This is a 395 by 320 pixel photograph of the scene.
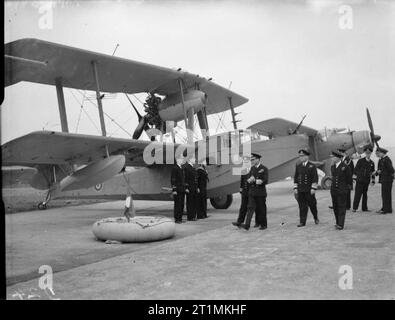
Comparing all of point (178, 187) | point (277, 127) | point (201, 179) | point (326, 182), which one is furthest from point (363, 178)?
point (326, 182)

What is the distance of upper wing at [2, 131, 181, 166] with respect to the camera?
718 centimetres

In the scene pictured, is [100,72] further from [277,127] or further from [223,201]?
[277,127]

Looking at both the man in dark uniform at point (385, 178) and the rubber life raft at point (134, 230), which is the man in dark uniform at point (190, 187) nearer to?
the rubber life raft at point (134, 230)

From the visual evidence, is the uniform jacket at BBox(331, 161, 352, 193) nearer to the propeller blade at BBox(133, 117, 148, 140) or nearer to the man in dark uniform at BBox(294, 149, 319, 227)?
the man in dark uniform at BBox(294, 149, 319, 227)

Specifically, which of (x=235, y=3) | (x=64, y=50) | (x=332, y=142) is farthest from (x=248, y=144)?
(x=332, y=142)

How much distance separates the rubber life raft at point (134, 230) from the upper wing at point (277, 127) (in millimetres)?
12421

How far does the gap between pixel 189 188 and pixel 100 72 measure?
12.5 feet

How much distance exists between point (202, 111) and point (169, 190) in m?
3.24

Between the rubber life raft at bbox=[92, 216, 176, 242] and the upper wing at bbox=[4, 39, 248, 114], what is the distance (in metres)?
3.05

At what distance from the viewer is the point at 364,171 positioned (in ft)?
34.9

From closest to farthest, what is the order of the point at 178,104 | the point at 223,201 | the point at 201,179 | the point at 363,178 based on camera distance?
the point at 201,179 → the point at 363,178 → the point at 178,104 → the point at 223,201

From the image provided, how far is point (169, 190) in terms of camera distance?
1125cm
